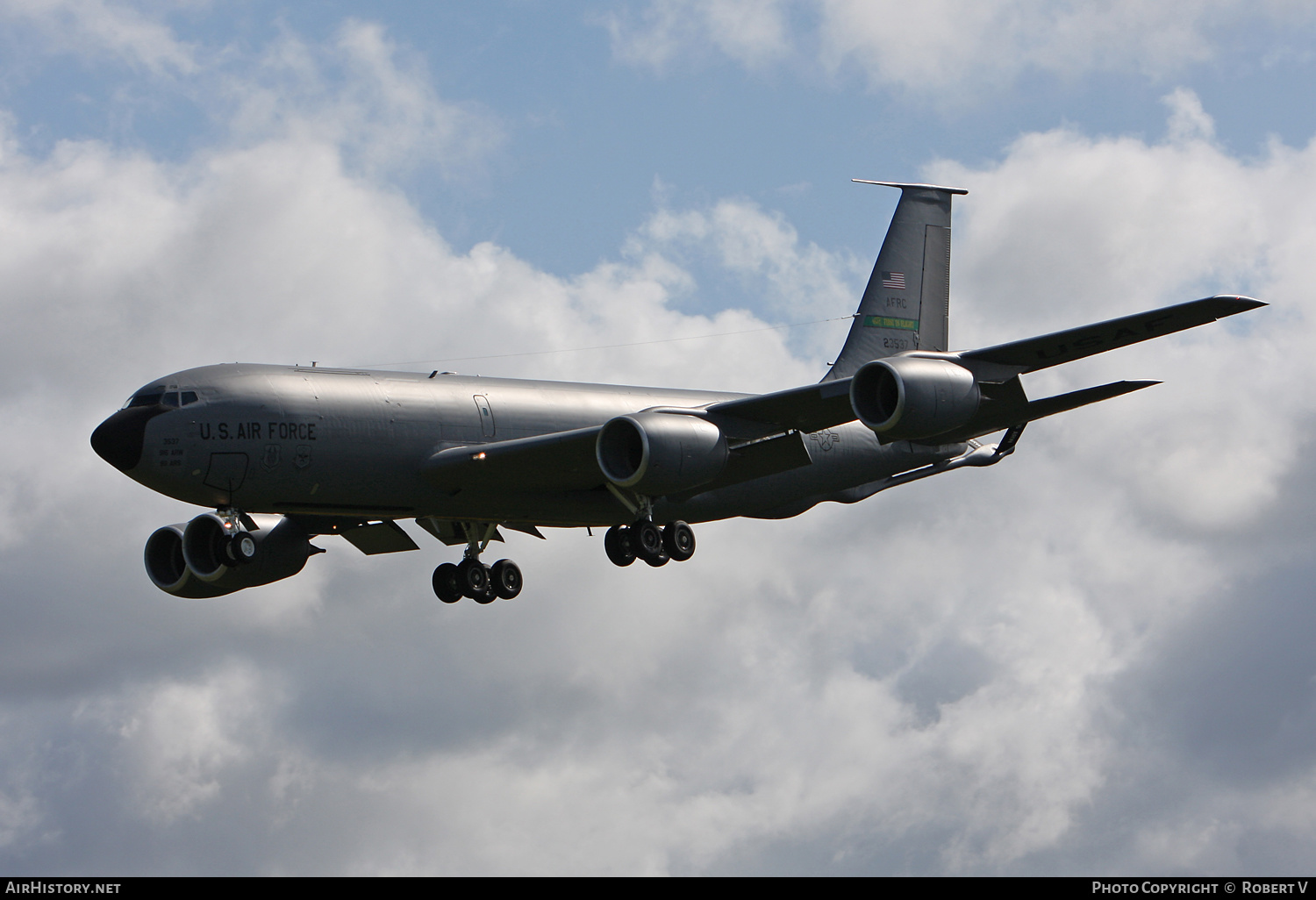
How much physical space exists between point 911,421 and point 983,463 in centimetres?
1179

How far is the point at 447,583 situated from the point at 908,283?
16.9m

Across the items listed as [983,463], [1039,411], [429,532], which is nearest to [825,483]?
[983,463]

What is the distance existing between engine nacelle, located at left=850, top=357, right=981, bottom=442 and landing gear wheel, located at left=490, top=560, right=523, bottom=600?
12479 mm

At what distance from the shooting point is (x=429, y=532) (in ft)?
141

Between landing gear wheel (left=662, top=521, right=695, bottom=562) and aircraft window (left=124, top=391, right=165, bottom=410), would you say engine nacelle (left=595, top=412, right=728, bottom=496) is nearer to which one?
landing gear wheel (left=662, top=521, right=695, bottom=562)

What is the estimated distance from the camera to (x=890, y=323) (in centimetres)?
4725

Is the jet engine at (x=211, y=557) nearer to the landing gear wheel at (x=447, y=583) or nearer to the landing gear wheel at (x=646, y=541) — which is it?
the landing gear wheel at (x=447, y=583)

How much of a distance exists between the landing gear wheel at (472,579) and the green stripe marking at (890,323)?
46.2 ft

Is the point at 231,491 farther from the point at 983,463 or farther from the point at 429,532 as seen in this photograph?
the point at 983,463

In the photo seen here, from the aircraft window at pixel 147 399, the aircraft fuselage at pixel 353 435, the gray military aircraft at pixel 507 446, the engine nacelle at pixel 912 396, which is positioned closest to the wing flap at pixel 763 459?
the gray military aircraft at pixel 507 446

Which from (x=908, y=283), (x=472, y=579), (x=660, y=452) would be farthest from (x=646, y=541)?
(x=908, y=283)

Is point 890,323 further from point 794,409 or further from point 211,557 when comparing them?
point 211,557

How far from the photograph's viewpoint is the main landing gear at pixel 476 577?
42031 mm
